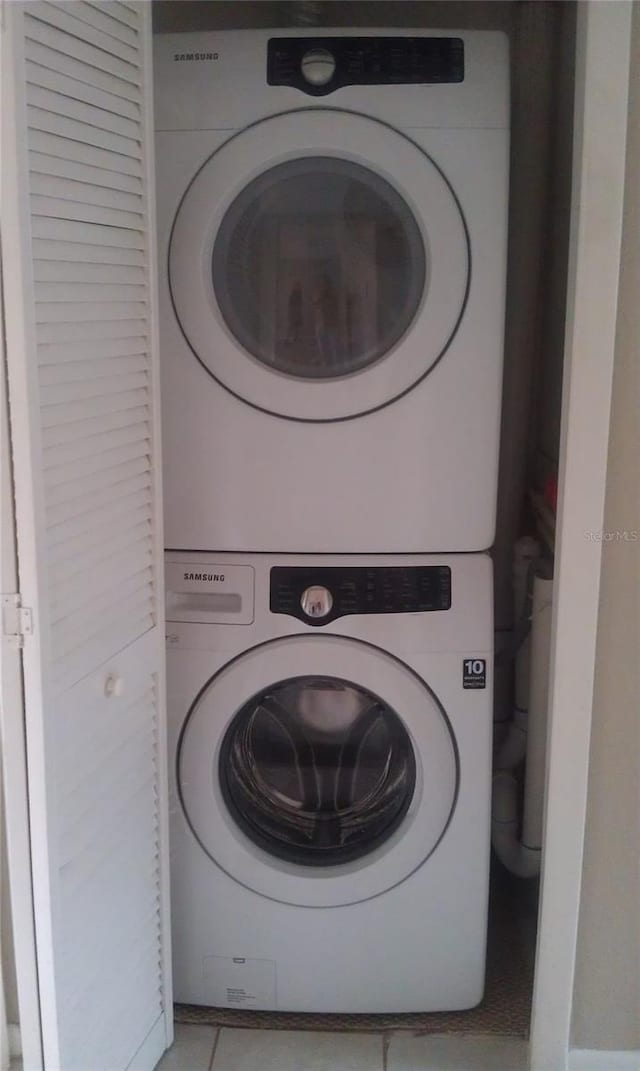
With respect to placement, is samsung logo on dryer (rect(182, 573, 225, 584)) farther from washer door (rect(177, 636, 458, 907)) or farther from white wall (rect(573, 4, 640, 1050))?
white wall (rect(573, 4, 640, 1050))

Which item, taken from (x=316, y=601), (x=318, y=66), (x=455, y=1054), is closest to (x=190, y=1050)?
(x=455, y=1054)

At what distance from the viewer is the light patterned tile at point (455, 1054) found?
1.48m

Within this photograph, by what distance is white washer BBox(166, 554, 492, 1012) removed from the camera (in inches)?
57.2

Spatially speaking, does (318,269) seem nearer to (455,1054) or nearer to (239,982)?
(239,982)

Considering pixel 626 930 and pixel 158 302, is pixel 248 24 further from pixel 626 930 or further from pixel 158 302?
pixel 626 930

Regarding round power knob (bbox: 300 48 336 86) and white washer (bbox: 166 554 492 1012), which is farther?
white washer (bbox: 166 554 492 1012)

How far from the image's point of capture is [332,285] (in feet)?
4.68

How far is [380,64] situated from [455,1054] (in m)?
1.57

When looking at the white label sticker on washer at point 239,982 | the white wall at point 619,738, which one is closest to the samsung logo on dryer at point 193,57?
the white wall at point 619,738

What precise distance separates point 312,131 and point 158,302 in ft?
1.11

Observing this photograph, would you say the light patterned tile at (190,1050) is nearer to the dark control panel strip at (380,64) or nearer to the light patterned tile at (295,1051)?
the light patterned tile at (295,1051)

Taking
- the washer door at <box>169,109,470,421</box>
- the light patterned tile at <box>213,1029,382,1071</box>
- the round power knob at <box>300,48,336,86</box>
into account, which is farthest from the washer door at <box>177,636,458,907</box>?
the round power knob at <box>300,48,336,86</box>

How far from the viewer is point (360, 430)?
141cm

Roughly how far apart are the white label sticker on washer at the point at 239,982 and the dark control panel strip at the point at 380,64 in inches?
55.2
